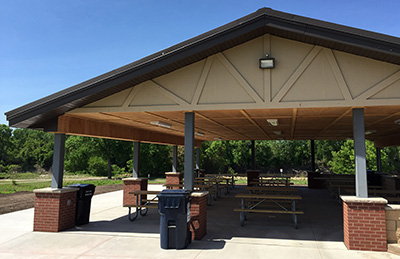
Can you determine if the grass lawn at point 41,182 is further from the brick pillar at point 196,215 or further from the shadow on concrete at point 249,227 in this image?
the brick pillar at point 196,215

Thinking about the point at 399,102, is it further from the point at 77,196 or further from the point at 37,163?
the point at 37,163

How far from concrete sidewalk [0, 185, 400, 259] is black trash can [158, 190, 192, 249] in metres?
A: 0.19

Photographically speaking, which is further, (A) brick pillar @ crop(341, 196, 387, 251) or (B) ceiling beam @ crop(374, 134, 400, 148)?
(B) ceiling beam @ crop(374, 134, 400, 148)

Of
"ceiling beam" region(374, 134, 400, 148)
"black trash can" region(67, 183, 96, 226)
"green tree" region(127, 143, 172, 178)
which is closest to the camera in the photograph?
"black trash can" region(67, 183, 96, 226)

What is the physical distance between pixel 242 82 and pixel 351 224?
4.08m

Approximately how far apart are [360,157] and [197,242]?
4319mm

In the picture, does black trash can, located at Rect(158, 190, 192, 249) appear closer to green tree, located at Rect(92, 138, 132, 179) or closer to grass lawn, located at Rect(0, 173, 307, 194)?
grass lawn, located at Rect(0, 173, 307, 194)

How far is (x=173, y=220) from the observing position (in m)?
6.23

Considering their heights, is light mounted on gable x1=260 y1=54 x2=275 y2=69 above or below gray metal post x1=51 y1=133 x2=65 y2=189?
above

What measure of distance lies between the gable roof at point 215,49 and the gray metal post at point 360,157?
1.40 meters

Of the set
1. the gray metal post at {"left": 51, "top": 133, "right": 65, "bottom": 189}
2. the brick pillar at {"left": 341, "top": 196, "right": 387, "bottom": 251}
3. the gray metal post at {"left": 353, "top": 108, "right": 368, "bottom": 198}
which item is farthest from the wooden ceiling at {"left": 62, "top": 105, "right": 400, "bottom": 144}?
the brick pillar at {"left": 341, "top": 196, "right": 387, "bottom": 251}

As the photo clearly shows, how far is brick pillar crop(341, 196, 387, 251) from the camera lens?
19.8ft

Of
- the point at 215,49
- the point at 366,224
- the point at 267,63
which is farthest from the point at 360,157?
the point at 215,49

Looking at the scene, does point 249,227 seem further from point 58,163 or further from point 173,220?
point 58,163
